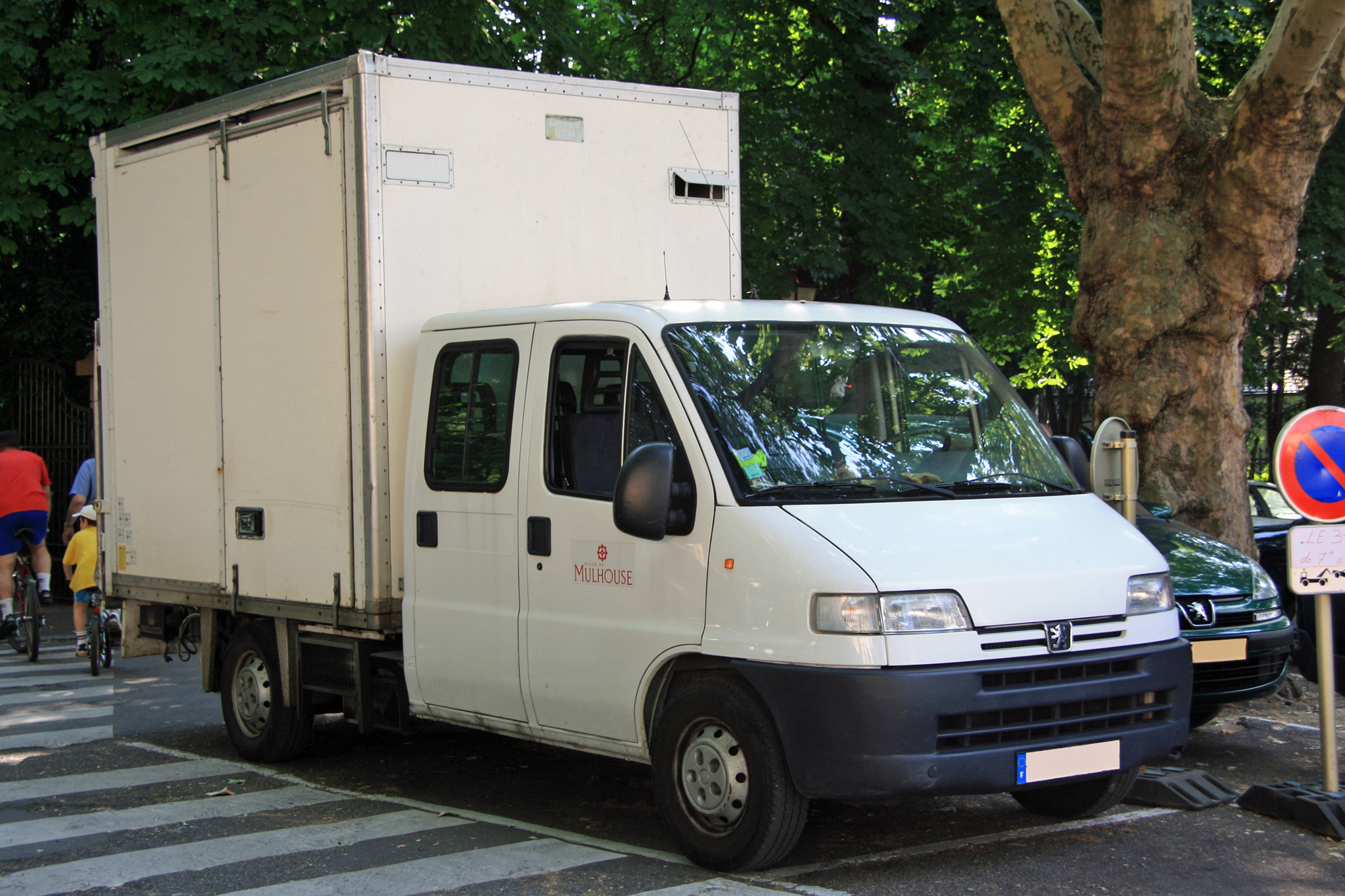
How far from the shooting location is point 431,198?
24.2 feet

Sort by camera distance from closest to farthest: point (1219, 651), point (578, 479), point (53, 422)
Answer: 1. point (578, 479)
2. point (1219, 651)
3. point (53, 422)

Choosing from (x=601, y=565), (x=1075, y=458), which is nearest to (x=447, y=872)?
(x=601, y=565)

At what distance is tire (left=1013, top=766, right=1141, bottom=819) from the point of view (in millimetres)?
6207

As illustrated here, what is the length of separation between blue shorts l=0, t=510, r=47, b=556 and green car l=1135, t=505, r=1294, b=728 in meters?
10.4

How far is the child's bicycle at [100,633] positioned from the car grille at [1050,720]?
8.58m

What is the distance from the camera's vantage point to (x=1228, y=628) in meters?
7.84

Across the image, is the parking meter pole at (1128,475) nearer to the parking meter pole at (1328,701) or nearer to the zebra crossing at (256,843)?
the parking meter pole at (1328,701)

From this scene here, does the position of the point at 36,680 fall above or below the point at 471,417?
below

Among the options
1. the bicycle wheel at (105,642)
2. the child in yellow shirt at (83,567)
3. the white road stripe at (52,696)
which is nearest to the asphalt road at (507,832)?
the white road stripe at (52,696)

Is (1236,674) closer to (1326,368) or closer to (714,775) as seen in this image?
(714,775)

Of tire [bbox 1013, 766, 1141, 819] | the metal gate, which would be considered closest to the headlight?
tire [bbox 1013, 766, 1141, 819]

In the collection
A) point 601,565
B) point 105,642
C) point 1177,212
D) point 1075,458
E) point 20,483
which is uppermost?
point 1177,212

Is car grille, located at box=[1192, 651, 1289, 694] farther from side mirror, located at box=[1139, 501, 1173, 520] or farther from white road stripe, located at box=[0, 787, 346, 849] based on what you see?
white road stripe, located at box=[0, 787, 346, 849]

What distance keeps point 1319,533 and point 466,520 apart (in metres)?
3.93
